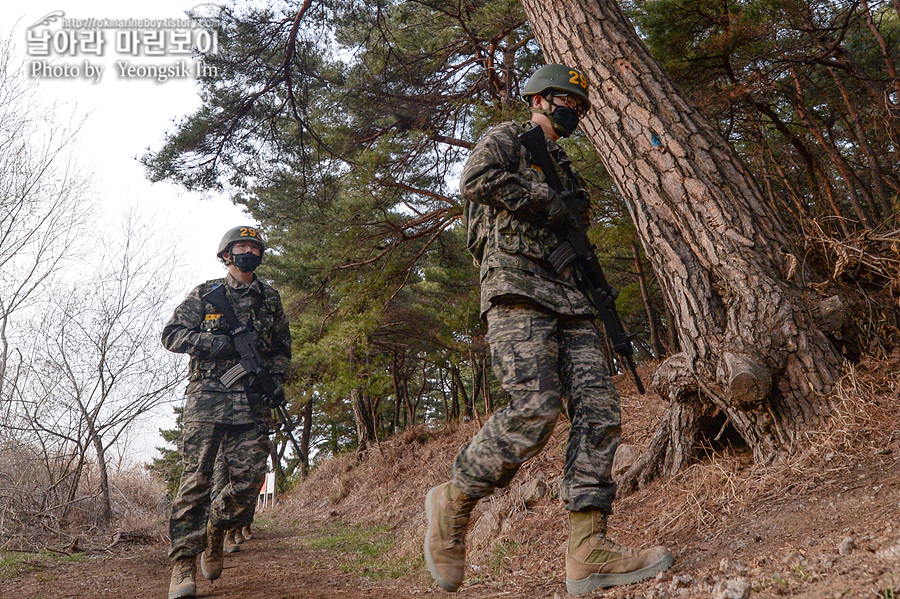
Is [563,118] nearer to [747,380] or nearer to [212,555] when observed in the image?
[747,380]

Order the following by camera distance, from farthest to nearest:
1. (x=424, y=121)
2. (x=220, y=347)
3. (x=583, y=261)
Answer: (x=424, y=121), (x=220, y=347), (x=583, y=261)

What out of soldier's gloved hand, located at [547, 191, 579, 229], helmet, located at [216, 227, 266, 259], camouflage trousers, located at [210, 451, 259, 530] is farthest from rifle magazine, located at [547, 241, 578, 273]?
camouflage trousers, located at [210, 451, 259, 530]

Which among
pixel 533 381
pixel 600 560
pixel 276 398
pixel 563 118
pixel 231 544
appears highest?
pixel 563 118

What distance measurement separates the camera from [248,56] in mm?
7293

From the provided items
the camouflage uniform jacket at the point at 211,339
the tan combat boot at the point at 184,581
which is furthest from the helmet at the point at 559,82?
the tan combat boot at the point at 184,581

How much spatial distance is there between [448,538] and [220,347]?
2.63 m

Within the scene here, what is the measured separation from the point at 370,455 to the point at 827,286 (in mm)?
11141

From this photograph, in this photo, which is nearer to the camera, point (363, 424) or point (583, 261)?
point (583, 261)

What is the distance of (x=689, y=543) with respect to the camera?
9.45ft

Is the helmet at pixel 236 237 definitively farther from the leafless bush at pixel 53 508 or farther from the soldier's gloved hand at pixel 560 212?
the leafless bush at pixel 53 508

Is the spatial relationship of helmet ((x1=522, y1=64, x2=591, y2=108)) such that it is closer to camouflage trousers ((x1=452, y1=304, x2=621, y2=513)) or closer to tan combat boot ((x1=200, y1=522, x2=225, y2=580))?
camouflage trousers ((x1=452, y1=304, x2=621, y2=513))

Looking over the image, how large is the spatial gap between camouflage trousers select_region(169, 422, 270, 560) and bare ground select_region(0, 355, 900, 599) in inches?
17.9

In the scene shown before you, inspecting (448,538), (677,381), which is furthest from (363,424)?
(448,538)

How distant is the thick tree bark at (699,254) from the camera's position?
3221 mm
